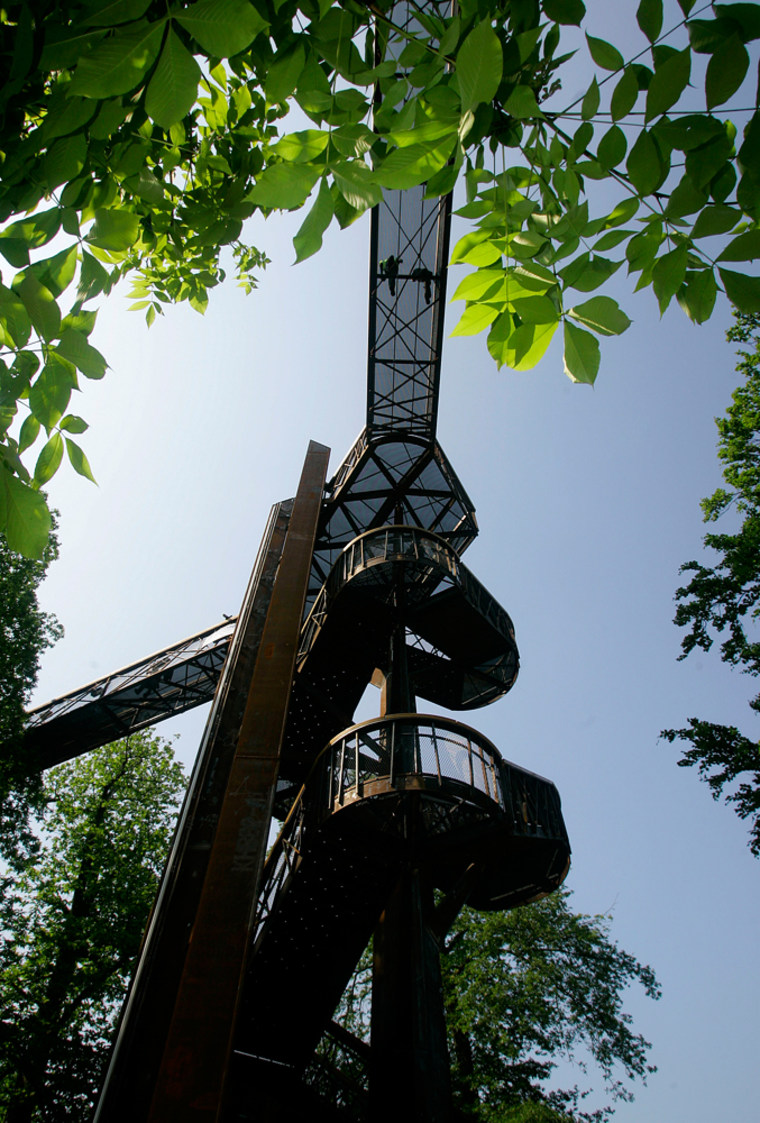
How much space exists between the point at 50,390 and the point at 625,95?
1.85 m

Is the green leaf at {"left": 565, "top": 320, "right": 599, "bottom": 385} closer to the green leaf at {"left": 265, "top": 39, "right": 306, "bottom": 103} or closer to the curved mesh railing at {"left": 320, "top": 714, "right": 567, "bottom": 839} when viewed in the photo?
the green leaf at {"left": 265, "top": 39, "right": 306, "bottom": 103}

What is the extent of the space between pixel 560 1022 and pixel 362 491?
49.2ft

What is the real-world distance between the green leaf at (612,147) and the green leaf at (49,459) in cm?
196

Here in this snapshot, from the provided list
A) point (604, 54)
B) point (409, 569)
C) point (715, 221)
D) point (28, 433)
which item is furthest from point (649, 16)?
point (409, 569)

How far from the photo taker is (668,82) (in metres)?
1.49

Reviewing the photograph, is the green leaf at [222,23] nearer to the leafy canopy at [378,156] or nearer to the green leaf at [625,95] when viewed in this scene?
the leafy canopy at [378,156]

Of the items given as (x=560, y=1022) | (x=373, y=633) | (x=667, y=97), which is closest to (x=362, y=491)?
(x=373, y=633)

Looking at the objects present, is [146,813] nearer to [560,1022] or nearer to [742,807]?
[560,1022]

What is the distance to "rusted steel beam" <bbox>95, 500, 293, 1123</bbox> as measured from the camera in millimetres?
4227

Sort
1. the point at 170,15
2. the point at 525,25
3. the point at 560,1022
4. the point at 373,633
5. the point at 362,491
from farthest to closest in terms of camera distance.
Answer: the point at 560,1022 < the point at 362,491 < the point at 373,633 < the point at 525,25 < the point at 170,15

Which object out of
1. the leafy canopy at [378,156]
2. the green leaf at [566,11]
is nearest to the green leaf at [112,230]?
the leafy canopy at [378,156]

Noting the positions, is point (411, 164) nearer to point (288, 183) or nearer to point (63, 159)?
point (288, 183)

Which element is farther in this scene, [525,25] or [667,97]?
[525,25]

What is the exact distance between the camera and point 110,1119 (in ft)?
13.1
